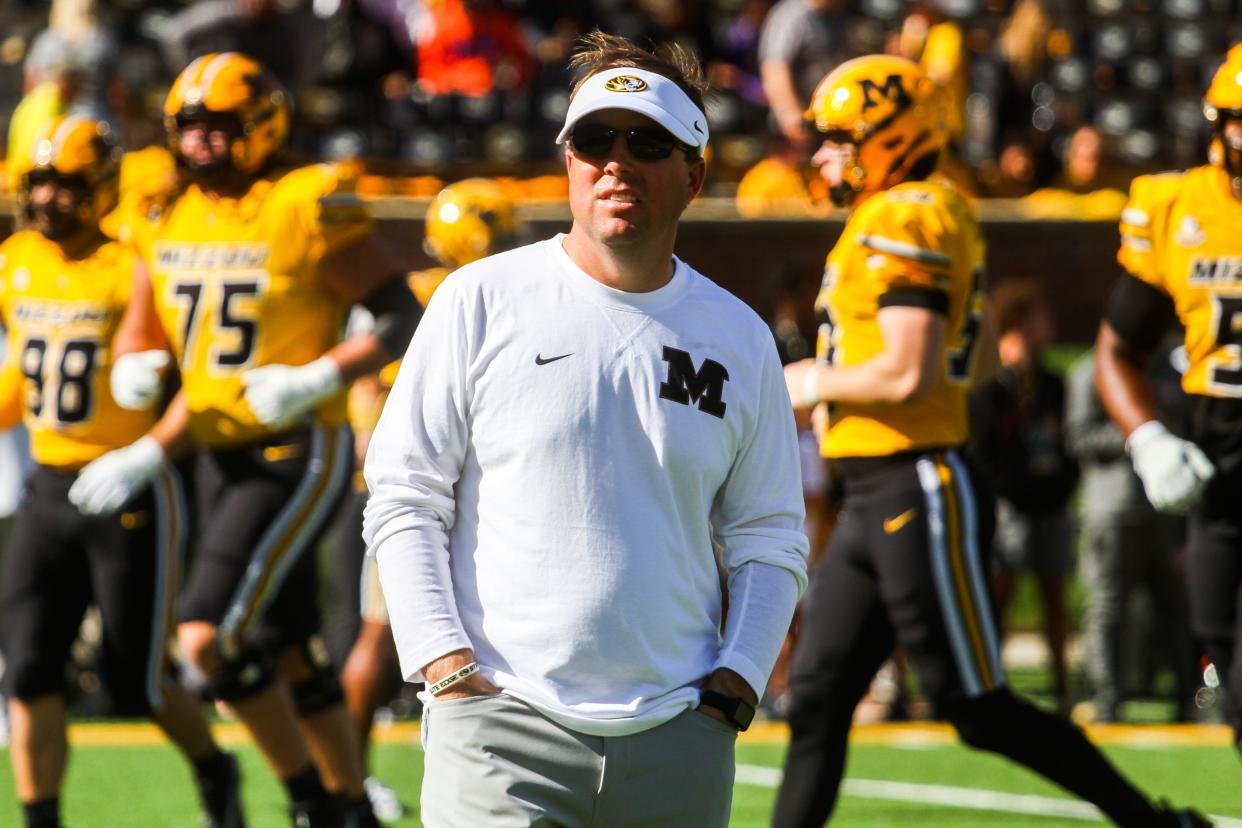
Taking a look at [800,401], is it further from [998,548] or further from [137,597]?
[998,548]

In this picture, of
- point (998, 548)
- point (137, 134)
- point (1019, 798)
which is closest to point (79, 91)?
point (137, 134)

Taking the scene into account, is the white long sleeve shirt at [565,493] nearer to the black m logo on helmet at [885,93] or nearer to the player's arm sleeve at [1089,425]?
the black m logo on helmet at [885,93]

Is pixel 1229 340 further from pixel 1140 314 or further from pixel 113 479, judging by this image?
pixel 113 479

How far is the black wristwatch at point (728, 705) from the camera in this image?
10.6 feet

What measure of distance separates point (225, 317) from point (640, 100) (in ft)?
10.0

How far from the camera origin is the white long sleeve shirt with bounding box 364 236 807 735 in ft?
10.3

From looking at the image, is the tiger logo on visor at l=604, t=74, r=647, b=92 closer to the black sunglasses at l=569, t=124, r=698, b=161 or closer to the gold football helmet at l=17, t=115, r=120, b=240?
the black sunglasses at l=569, t=124, r=698, b=161

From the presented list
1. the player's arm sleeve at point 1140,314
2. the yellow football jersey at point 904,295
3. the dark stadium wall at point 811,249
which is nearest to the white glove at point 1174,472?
the player's arm sleeve at point 1140,314

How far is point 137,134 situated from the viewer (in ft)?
41.2

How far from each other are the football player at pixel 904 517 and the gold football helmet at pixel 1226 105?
0.67 metres

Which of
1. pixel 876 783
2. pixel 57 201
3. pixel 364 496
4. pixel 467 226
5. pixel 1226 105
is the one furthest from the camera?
pixel 364 496

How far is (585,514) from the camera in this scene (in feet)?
10.4

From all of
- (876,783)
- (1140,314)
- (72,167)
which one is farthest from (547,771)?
(876,783)

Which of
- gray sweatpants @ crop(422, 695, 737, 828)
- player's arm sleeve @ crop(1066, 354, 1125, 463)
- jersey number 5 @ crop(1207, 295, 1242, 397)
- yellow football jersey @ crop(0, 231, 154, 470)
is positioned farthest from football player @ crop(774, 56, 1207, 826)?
player's arm sleeve @ crop(1066, 354, 1125, 463)
